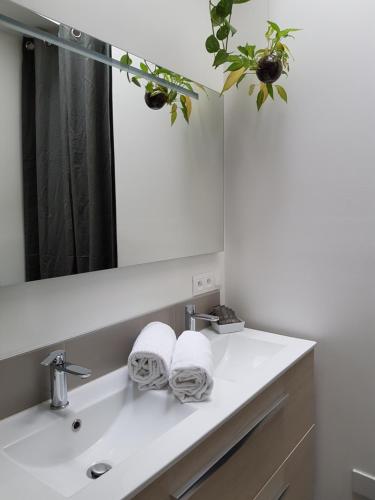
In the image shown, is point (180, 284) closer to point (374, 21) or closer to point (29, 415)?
point (29, 415)

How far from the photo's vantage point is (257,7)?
154cm

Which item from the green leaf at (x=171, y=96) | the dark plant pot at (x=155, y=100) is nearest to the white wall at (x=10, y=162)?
the dark plant pot at (x=155, y=100)

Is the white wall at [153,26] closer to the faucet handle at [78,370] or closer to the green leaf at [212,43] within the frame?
the green leaf at [212,43]

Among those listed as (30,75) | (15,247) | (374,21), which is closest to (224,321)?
(15,247)

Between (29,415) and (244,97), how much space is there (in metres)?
1.41

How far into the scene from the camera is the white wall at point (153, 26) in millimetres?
1074

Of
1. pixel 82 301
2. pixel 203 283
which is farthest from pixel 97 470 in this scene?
pixel 203 283

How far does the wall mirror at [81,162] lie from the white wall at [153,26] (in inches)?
2.8

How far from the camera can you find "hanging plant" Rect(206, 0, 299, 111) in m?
1.25

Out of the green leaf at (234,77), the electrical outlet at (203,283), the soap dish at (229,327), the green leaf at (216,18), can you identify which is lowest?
the soap dish at (229,327)

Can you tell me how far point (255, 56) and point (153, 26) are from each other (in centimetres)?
40

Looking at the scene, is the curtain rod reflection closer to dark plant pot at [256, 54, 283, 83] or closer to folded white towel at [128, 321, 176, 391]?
dark plant pot at [256, 54, 283, 83]

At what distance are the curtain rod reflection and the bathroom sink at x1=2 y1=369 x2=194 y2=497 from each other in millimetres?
944

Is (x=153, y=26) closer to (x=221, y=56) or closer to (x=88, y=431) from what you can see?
(x=221, y=56)
